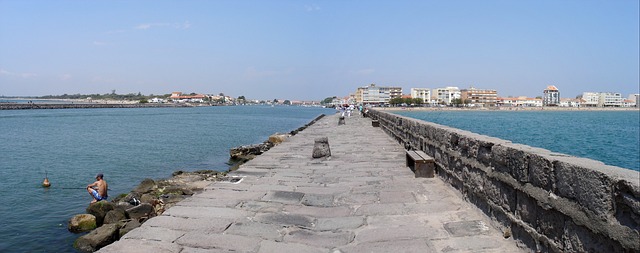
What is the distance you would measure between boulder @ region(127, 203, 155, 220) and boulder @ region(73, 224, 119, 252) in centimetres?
102

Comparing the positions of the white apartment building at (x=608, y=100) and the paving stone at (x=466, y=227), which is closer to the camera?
the paving stone at (x=466, y=227)

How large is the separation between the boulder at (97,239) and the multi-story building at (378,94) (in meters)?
163

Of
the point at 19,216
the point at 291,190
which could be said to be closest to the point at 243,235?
the point at 291,190

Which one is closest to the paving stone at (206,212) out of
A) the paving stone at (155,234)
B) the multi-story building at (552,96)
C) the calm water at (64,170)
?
the paving stone at (155,234)

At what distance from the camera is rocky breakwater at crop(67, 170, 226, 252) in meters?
8.27

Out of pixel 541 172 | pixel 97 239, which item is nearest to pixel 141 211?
pixel 97 239

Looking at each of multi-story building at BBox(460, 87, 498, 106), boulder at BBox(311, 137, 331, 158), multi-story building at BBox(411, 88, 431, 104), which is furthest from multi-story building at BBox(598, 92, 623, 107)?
boulder at BBox(311, 137, 331, 158)

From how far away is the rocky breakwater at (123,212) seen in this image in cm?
827

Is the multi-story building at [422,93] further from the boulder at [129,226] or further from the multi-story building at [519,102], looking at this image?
the boulder at [129,226]

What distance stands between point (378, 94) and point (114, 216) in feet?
556

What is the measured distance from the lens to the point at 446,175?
6605 millimetres

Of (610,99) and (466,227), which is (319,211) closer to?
(466,227)

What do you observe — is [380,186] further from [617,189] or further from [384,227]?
[617,189]

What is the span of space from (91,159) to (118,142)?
9086 mm
